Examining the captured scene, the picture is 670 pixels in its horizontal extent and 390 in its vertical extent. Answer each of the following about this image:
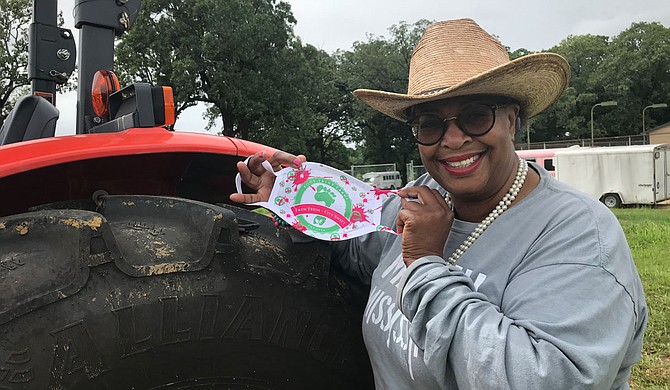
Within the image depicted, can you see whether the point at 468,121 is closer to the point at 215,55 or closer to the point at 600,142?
the point at 215,55

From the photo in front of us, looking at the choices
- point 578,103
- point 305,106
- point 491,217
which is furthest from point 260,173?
point 578,103

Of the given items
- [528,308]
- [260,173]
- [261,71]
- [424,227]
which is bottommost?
[528,308]

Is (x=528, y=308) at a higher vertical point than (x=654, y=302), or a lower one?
higher

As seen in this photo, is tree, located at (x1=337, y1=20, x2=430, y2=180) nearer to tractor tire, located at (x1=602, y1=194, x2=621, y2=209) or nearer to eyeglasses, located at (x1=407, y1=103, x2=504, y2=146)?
tractor tire, located at (x1=602, y1=194, x2=621, y2=209)

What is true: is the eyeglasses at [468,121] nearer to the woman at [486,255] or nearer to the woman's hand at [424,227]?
the woman at [486,255]

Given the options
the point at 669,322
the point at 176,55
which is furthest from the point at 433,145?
the point at 176,55

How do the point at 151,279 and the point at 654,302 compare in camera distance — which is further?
the point at 654,302

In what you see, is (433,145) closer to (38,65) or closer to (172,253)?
(172,253)

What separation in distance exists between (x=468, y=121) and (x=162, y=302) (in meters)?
0.86

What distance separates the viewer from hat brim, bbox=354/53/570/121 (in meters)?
1.40

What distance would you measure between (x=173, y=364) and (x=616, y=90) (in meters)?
53.2

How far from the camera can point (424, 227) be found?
141 centimetres

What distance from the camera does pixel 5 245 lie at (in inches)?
48.6

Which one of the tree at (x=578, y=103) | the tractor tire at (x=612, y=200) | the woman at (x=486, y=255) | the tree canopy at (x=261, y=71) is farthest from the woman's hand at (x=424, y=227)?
the tree at (x=578, y=103)
